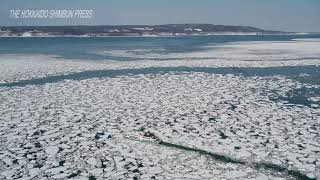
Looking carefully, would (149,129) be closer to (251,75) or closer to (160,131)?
(160,131)

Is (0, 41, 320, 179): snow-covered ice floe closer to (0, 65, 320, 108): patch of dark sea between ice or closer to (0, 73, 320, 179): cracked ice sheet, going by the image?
(0, 73, 320, 179): cracked ice sheet

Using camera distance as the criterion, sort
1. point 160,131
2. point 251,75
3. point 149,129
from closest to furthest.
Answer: point 160,131
point 149,129
point 251,75

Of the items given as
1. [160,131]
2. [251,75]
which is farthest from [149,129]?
[251,75]

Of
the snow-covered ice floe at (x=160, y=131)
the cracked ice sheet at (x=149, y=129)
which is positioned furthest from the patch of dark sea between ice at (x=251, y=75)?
the cracked ice sheet at (x=149, y=129)

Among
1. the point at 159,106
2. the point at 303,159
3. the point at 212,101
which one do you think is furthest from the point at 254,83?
the point at 303,159

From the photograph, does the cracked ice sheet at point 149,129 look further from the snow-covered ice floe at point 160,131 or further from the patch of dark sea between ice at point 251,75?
the patch of dark sea between ice at point 251,75

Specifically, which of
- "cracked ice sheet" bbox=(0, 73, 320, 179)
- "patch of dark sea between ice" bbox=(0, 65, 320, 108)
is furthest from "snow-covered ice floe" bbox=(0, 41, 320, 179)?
"patch of dark sea between ice" bbox=(0, 65, 320, 108)

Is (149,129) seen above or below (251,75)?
below
